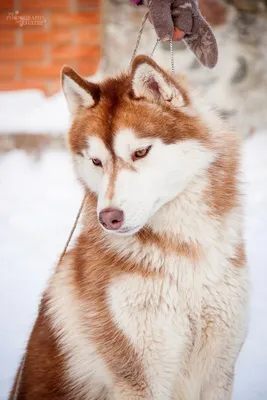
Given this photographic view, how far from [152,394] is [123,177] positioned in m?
0.57

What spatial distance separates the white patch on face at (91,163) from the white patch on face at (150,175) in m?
0.05

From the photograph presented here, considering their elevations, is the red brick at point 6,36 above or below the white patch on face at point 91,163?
above

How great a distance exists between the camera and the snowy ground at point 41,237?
2211 millimetres

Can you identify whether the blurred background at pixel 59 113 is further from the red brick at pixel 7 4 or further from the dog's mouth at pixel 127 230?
the dog's mouth at pixel 127 230

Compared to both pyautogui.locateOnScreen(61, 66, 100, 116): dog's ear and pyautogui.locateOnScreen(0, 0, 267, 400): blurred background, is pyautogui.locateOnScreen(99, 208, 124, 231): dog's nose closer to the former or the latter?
pyautogui.locateOnScreen(61, 66, 100, 116): dog's ear

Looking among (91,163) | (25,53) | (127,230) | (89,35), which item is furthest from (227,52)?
(127,230)

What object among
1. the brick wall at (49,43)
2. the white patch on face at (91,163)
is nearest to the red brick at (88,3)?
the brick wall at (49,43)

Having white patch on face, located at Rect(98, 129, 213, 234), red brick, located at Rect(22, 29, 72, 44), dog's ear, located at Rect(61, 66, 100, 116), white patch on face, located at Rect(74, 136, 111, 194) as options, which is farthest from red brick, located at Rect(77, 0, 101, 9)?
white patch on face, located at Rect(98, 129, 213, 234)

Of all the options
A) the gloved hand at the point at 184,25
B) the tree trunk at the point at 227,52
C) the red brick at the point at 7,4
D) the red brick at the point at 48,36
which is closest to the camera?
the gloved hand at the point at 184,25

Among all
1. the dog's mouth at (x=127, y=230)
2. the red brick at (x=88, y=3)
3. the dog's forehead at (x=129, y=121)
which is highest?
the red brick at (x=88, y=3)

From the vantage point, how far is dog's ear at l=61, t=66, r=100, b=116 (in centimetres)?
156

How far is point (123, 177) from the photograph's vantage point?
1.46 metres

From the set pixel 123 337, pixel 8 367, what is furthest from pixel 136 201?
pixel 8 367

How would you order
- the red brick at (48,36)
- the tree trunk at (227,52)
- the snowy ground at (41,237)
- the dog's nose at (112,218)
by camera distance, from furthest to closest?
the tree trunk at (227,52) < the red brick at (48,36) < the snowy ground at (41,237) < the dog's nose at (112,218)
